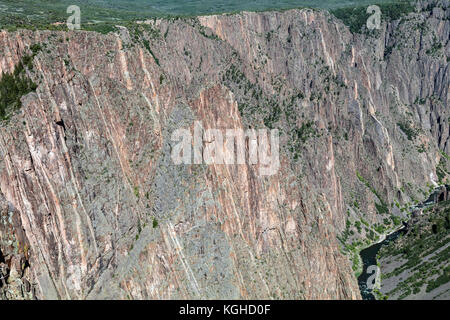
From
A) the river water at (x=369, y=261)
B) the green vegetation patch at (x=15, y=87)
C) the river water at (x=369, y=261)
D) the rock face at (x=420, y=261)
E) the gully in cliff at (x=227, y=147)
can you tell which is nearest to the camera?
the green vegetation patch at (x=15, y=87)

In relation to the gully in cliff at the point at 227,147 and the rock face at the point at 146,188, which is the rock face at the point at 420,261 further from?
the gully in cliff at the point at 227,147

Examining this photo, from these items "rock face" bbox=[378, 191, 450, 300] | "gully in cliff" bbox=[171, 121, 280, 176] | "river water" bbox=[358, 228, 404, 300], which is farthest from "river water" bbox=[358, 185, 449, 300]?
"gully in cliff" bbox=[171, 121, 280, 176]

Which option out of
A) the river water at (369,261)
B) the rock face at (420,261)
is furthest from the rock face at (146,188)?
the rock face at (420,261)

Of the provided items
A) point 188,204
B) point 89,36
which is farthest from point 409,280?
point 89,36

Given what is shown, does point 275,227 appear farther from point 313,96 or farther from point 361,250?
point 313,96

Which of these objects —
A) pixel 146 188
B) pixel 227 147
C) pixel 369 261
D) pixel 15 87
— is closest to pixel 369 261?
pixel 369 261

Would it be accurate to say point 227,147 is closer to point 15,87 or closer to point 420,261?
point 15,87

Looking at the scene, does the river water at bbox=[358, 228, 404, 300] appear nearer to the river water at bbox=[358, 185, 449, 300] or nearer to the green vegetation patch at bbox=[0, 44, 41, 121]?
the river water at bbox=[358, 185, 449, 300]

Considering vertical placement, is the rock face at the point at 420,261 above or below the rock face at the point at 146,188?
below
